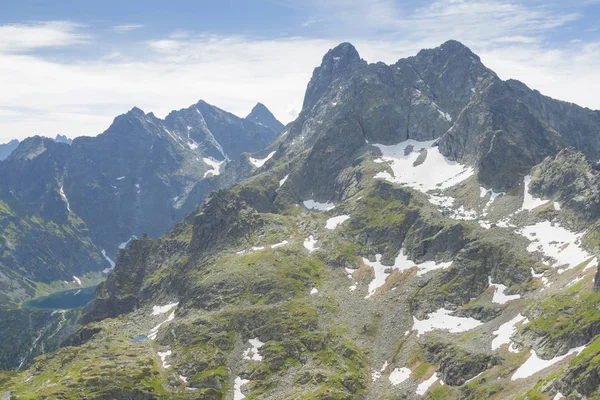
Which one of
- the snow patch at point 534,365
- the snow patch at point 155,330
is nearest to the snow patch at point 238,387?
the snow patch at point 155,330

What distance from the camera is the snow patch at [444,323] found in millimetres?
146375

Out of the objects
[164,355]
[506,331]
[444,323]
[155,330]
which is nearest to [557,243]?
[444,323]

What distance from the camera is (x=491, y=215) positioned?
653 feet

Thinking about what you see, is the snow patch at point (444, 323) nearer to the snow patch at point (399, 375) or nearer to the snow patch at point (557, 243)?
the snow patch at point (399, 375)

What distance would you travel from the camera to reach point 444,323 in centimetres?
15300

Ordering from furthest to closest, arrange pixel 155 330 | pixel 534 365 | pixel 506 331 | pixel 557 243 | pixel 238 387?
pixel 155 330, pixel 557 243, pixel 238 387, pixel 506 331, pixel 534 365

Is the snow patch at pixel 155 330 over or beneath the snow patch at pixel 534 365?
beneath

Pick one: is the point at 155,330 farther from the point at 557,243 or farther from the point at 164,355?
the point at 557,243

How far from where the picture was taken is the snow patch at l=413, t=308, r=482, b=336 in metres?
146

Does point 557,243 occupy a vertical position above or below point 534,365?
above

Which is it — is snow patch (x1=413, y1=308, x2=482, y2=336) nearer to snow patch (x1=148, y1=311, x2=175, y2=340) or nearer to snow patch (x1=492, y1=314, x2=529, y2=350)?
snow patch (x1=492, y1=314, x2=529, y2=350)

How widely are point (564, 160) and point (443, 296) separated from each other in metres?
81.0

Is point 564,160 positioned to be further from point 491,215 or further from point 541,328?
point 541,328

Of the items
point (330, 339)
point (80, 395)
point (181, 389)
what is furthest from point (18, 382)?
point (330, 339)
